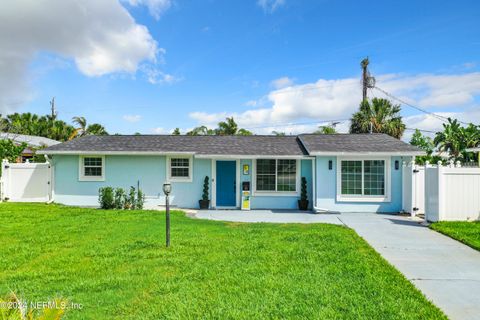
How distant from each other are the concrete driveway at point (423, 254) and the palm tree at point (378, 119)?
18704mm

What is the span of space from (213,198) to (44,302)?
36.0ft

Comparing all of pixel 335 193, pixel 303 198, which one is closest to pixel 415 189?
pixel 335 193

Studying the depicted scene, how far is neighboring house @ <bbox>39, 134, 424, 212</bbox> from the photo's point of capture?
13.9 m

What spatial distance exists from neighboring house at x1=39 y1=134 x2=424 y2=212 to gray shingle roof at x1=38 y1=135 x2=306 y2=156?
1.9 inches

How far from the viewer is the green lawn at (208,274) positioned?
4.03 meters

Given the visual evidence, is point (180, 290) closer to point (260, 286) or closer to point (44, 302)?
point (260, 286)

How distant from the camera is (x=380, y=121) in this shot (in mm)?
29969

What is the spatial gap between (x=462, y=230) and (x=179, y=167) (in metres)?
11.1

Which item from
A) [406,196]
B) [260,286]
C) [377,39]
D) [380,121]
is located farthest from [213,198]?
[380,121]

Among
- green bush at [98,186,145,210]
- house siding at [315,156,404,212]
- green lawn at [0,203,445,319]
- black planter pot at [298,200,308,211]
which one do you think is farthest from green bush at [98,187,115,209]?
house siding at [315,156,404,212]

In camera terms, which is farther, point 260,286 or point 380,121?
point 380,121

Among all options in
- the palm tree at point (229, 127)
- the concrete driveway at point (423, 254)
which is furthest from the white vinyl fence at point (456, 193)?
the palm tree at point (229, 127)

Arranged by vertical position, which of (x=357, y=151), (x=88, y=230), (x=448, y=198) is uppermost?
(x=357, y=151)

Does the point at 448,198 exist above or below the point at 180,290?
above
